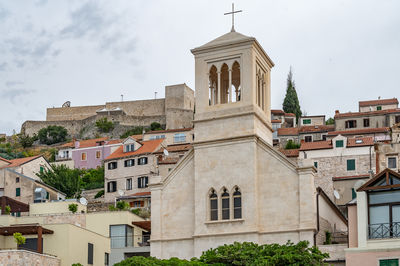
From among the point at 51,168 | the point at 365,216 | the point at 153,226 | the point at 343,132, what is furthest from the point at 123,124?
the point at 365,216

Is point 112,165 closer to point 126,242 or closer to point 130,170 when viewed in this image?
point 130,170

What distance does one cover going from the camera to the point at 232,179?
156 feet

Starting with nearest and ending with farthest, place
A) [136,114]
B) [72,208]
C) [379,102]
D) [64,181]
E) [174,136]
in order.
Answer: [72,208]
[64,181]
[379,102]
[174,136]
[136,114]

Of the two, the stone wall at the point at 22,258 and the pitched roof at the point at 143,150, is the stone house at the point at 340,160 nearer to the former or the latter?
the pitched roof at the point at 143,150

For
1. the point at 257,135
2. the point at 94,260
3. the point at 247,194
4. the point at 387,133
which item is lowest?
the point at 94,260

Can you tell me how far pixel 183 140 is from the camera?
11750cm

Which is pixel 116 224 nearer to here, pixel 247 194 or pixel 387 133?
pixel 247 194

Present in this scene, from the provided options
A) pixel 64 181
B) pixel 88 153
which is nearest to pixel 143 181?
pixel 64 181

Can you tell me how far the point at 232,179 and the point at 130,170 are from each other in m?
52.7

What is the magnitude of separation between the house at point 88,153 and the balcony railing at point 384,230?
272 feet

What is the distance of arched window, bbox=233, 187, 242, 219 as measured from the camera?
46.8 metres

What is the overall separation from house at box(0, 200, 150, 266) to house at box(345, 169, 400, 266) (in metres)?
20.0

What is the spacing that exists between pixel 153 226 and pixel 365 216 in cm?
1370

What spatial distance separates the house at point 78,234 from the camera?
53.0 m
